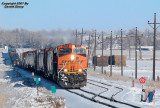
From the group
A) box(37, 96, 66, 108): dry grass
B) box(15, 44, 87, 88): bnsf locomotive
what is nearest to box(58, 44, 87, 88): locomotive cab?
box(15, 44, 87, 88): bnsf locomotive

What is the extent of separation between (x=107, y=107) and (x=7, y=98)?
7929 mm

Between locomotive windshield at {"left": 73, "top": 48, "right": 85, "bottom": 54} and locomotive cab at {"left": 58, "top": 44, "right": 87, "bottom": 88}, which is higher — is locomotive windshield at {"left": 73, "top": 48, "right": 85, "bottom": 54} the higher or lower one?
the higher one

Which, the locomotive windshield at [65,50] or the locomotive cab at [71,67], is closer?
the locomotive cab at [71,67]

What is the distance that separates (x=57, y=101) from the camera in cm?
1652

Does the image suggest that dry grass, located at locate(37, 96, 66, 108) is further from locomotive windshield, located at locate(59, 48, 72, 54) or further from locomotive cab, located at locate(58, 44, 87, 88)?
locomotive windshield, located at locate(59, 48, 72, 54)

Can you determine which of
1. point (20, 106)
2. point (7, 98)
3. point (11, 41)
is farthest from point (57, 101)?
point (11, 41)

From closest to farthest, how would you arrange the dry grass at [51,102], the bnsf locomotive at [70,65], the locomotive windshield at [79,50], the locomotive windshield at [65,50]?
the dry grass at [51,102] < the bnsf locomotive at [70,65] < the locomotive windshield at [65,50] < the locomotive windshield at [79,50]

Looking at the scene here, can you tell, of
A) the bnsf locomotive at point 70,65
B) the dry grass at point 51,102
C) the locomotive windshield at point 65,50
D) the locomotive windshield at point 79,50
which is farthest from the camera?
the locomotive windshield at point 79,50

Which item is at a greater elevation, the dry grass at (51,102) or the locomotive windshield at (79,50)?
the locomotive windshield at (79,50)

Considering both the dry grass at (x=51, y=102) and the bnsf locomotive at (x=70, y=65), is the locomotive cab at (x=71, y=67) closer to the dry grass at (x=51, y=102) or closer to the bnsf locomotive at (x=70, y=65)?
the bnsf locomotive at (x=70, y=65)

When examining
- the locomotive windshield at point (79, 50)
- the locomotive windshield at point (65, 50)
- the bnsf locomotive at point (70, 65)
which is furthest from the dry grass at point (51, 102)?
the locomotive windshield at point (79, 50)

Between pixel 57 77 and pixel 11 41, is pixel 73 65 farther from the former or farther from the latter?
pixel 11 41

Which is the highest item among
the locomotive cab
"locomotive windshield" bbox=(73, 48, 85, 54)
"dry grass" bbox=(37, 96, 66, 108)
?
"locomotive windshield" bbox=(73, 48, 85, 54)

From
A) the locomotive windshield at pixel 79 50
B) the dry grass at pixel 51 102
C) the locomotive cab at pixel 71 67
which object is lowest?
the dry grass at pixel 51 102
